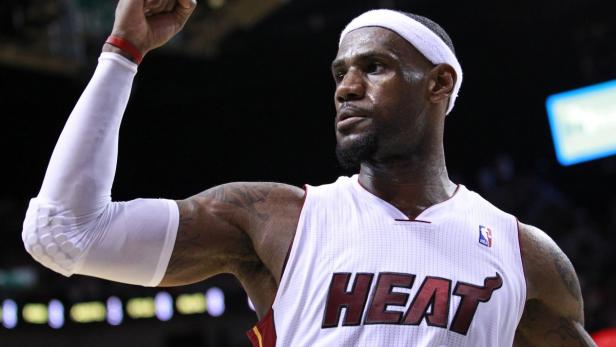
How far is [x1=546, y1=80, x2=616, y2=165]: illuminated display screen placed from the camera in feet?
39.1

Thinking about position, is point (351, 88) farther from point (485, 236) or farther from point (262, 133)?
point (262, 133)

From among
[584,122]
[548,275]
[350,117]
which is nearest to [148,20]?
[350,117]

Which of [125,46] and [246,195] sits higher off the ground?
[125,46]

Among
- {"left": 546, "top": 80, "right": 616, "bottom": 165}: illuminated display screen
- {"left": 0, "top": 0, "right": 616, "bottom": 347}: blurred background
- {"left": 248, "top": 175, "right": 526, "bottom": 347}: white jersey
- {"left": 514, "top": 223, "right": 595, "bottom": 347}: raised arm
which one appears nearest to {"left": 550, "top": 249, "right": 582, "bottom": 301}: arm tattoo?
{"left": 514, "top": 223, "right": 595, "bottom": 347}: raised arm

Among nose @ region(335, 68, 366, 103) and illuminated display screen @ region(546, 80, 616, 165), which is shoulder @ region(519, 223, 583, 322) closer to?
nose @ region(335, 68, 366, 103)

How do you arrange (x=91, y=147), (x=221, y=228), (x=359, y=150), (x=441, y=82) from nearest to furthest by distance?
(x=91, y=147) < (x=221, y=228) < (x=359, y=150) < (x=441, y=82)

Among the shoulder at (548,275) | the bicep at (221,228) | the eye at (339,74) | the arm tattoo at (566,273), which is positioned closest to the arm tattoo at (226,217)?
the bicep at (221,228)

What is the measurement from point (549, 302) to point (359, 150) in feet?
2.49

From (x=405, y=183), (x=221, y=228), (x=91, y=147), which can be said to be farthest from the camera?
(x=405, y=183)

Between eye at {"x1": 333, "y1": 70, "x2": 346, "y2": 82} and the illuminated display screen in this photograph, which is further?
the illuminated display screen

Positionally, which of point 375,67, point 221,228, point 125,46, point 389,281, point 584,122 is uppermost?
point 125,46

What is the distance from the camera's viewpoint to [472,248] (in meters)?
2.74

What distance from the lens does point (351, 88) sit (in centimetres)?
278

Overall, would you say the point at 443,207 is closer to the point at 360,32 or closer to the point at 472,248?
the point at 472,248
